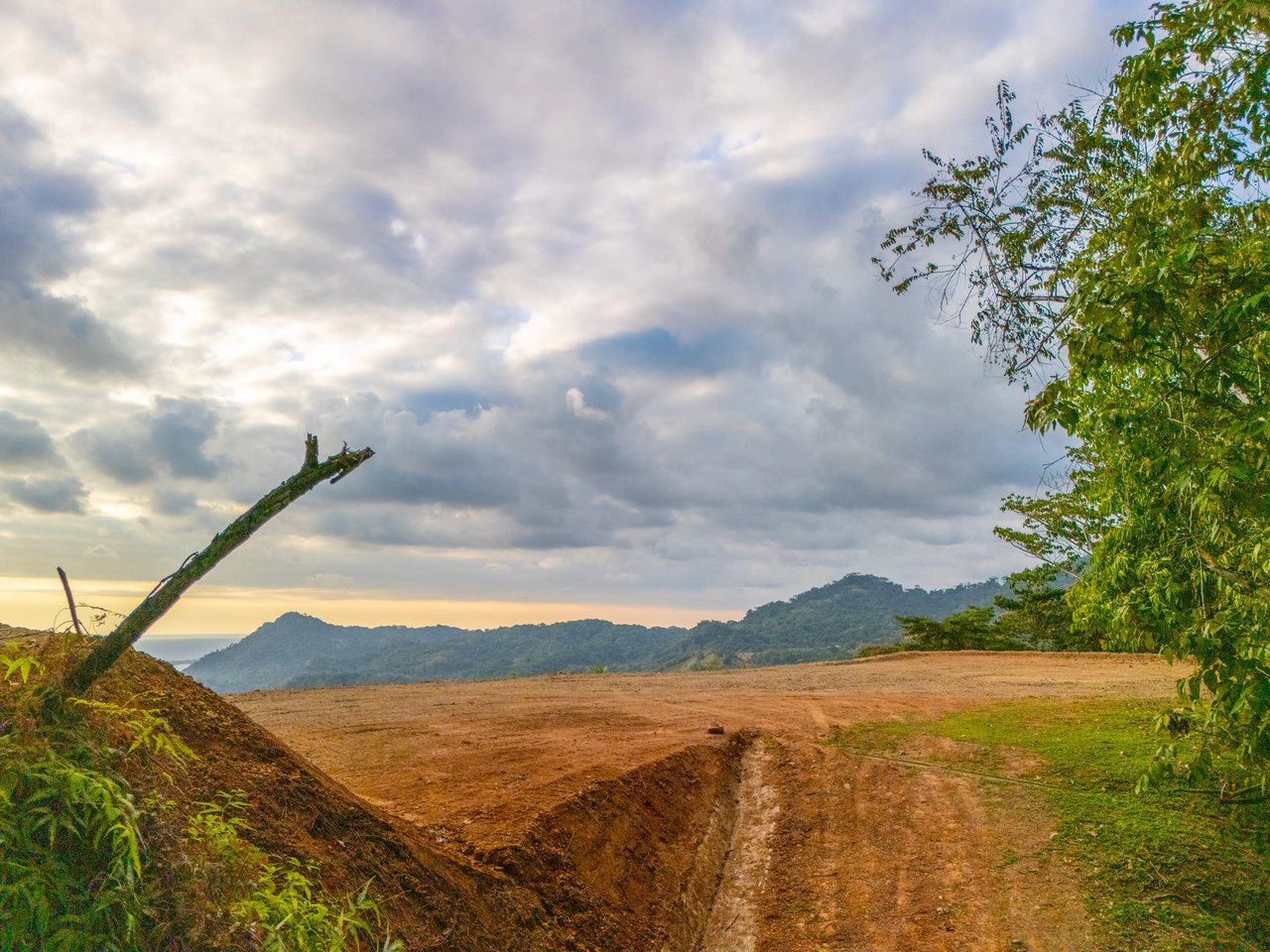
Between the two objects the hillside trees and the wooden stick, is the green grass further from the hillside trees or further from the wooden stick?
the wooden stick

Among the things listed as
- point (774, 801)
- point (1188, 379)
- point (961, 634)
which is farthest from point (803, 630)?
point (1188, 379)

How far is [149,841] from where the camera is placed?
3.34 m

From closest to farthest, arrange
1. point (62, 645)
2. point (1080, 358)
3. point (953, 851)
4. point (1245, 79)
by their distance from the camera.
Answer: point (62, 645) → point (1080, 358) → point (1245, 79) → point (953, 851)

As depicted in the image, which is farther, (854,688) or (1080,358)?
(854,688)

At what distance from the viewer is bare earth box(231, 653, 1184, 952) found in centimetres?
707

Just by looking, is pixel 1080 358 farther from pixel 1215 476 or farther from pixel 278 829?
pixel 278 829

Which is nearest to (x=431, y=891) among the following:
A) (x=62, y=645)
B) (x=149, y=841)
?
(x=149, y=841)

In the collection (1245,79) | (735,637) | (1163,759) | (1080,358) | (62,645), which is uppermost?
(1245,79)

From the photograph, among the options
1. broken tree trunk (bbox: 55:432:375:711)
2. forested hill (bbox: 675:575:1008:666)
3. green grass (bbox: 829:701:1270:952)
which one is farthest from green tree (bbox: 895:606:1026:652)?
forested hill (bbox: 675:575:1008:666)

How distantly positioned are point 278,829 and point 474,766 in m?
4.72

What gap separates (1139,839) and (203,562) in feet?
31.1

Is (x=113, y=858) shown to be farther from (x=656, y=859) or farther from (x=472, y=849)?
(x=656, y=859)

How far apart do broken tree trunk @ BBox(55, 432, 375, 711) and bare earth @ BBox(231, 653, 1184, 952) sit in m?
3.67

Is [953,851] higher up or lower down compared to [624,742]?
lower down
